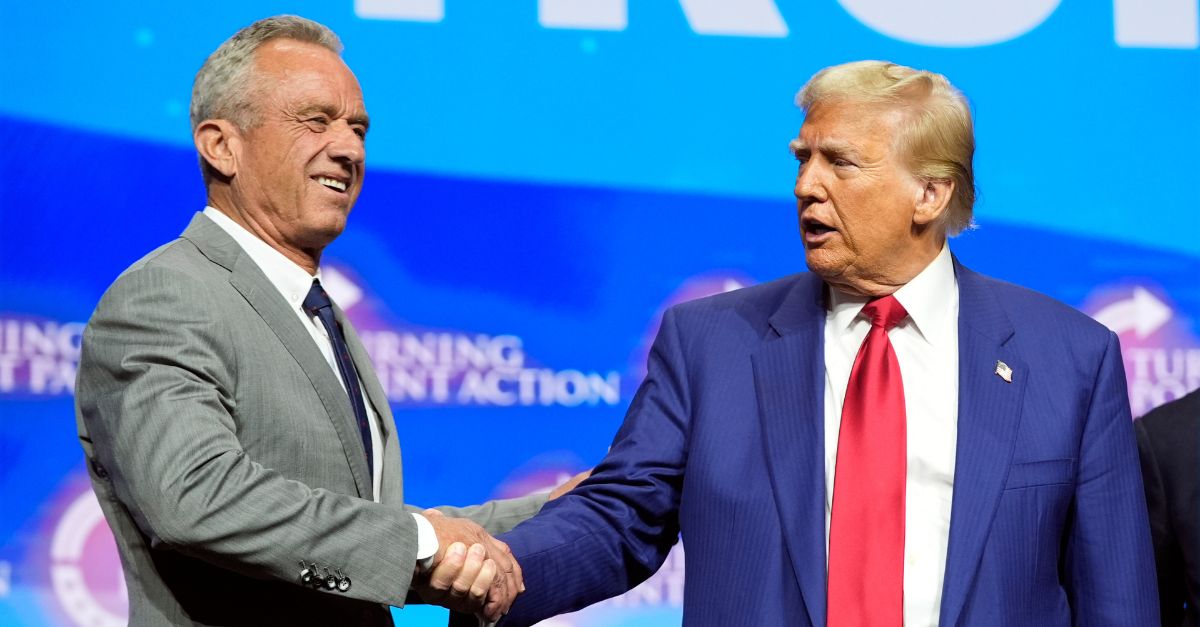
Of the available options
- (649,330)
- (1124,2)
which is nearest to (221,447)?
(649,330)

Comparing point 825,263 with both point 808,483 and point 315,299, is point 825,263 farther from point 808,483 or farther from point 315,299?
point 315,299

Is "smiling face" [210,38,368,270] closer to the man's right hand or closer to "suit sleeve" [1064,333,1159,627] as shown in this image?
the man's right hand

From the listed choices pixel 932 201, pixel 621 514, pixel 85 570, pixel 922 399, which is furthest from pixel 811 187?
pixel 85 570

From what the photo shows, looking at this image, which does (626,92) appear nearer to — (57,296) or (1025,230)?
(1025,230)

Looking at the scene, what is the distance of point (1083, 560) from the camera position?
235cm

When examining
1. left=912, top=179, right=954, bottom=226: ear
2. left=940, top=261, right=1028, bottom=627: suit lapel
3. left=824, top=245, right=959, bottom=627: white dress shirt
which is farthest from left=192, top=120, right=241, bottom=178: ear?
left=940, top=261, right=1028, bottom=627: suit lapel

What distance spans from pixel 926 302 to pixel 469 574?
907 millimetres

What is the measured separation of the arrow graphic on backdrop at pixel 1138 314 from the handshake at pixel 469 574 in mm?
2246

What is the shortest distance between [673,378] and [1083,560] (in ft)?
2.47

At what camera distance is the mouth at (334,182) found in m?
2.49

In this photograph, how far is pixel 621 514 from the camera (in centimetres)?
250

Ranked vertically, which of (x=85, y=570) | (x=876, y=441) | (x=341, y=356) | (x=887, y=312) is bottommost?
(x=85, y=570)

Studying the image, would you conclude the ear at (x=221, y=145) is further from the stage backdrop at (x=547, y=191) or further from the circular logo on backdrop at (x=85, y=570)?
the circular logo on backdrop at (x=85, y=570)

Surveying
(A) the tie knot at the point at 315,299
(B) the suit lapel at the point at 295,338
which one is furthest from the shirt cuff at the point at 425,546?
(A) the tie knot at the point at 315,299
